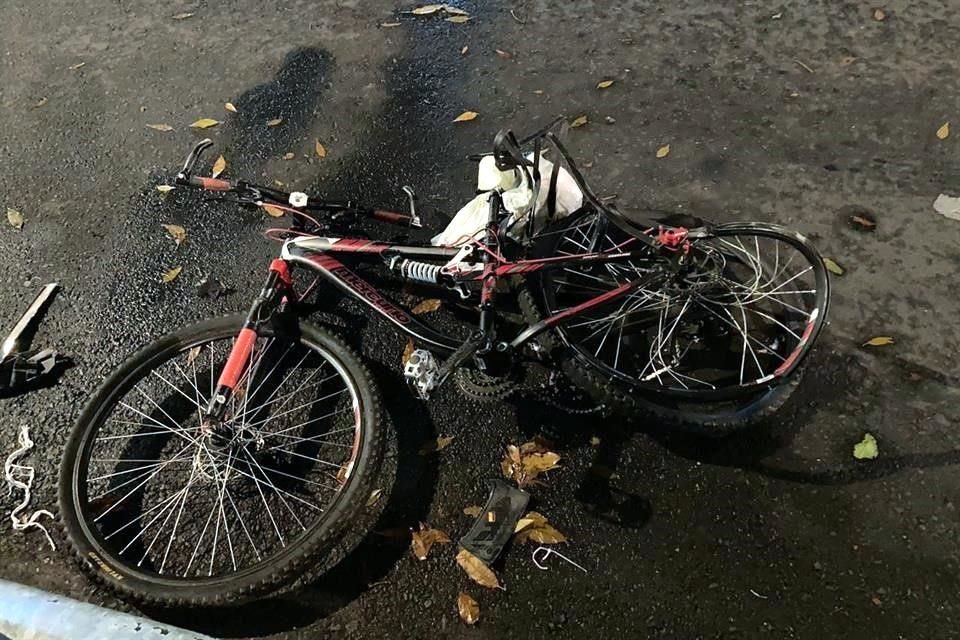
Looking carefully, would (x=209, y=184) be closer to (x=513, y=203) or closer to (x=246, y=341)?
(x=246, y=341)

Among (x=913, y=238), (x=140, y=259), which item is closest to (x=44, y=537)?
(x=140, y=259)

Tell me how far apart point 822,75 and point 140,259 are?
5.18m

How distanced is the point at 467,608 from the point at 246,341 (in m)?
1.65

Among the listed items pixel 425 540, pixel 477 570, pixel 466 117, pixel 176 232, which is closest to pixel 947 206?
pixel 466 117

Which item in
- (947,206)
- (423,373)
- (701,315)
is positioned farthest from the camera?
(947,206)

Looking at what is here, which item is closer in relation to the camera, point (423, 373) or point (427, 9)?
point (423, 373)

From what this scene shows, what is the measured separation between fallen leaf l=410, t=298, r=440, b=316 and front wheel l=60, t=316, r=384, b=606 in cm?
63

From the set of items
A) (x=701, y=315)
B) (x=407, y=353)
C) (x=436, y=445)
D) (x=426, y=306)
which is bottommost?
(x=436, y=445)

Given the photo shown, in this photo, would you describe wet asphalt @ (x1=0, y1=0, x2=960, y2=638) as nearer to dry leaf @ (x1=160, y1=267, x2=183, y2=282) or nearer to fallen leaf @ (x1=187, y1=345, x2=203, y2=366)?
dry leaf @ (x1=160, y1=267, x2=183, y2=282)

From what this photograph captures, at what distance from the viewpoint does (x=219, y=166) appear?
4.93 m

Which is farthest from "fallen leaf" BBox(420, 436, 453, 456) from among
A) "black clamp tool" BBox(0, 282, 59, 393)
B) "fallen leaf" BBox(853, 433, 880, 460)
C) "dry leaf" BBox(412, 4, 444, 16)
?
"dry leaf" BBox(412, 4, 444, 16)

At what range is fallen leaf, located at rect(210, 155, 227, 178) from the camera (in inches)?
192

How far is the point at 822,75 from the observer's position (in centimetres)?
505

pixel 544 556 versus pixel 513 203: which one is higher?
pixel 513 203
